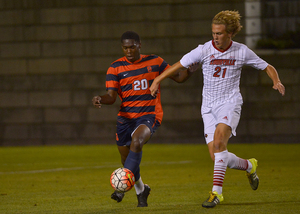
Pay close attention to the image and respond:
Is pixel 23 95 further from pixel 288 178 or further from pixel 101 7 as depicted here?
pixel 288 178

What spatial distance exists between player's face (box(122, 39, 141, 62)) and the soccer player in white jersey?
0.52m

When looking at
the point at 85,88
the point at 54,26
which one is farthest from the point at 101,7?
the point at 85,88

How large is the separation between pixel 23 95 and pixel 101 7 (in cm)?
324

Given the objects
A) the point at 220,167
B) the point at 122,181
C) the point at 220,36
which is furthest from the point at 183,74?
the point at 122,181

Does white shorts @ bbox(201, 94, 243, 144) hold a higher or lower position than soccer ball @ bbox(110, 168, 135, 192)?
higher

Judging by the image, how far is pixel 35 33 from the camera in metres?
12.5

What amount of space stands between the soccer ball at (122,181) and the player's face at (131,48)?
137cm

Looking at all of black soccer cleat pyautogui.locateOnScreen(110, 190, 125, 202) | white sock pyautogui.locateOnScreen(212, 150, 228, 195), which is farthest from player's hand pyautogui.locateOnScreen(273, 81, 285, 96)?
black soccer cleat pyautogui.locateOnScreen(110, 190, 125, 202)

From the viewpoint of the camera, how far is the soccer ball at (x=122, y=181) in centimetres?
438

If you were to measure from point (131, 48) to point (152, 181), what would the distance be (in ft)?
8.40

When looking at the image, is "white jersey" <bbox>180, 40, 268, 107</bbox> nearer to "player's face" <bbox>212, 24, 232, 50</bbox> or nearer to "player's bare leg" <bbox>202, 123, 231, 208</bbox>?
"player's face" <bbox>212, 24, 232, 50</bbox>

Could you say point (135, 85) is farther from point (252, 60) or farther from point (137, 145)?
point (252, 60)

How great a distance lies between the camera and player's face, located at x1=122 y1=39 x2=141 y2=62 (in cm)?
507

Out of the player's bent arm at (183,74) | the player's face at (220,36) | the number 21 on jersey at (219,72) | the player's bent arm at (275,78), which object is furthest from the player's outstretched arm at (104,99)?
the player's bent arm at (275,78)
